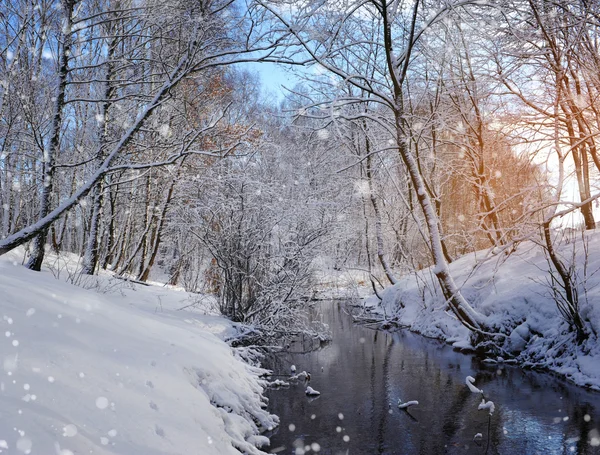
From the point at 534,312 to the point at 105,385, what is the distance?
7.98 metres

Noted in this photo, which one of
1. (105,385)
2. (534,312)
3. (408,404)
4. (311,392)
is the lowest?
(311,392)

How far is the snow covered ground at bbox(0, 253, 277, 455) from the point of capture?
234 centimetres

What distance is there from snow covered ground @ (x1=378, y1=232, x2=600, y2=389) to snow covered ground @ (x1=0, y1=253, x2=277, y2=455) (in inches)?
207

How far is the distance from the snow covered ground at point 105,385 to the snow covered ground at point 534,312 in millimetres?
5246

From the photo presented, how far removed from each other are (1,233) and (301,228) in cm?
1152

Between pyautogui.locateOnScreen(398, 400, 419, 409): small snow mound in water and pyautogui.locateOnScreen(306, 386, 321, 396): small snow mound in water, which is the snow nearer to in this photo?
pyautogui.locateOnScreen(398, 400, 419, 409): small snow mound in water

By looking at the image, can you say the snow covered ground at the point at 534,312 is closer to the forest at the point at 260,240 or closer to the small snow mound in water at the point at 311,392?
the forest at the point at 260,240

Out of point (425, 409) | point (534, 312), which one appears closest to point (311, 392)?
point (425, 409)

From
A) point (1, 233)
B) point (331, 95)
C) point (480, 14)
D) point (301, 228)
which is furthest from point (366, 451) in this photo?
point (1, 233)

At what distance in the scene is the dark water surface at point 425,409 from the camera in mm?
4836

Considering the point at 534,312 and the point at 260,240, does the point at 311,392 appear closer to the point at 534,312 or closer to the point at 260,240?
the point at 260,240

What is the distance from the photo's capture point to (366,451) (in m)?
4.71

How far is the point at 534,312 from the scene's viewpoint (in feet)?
27.5

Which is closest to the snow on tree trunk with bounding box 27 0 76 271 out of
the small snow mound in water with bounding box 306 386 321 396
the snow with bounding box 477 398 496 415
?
the small snow mound in water with bounding box 306 386 321 396
